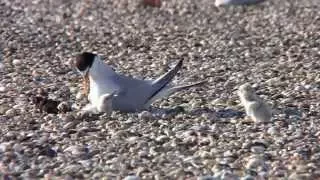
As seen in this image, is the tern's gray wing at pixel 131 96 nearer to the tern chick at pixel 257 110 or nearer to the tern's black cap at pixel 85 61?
the tern's black cap at pixel 85 61

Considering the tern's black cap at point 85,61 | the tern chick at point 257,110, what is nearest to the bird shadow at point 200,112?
the tern chick at point 257,110

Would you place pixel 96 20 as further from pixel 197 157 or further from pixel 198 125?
pixel 197 157

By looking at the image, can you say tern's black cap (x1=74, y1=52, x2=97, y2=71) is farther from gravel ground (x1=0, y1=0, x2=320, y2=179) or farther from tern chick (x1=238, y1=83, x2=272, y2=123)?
tern chick (x1=238, y1=83, x2=272, y2=123)

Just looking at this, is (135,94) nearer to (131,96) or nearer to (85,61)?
(131,96)

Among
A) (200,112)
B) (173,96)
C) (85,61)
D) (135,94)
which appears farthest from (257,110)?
(85,61)

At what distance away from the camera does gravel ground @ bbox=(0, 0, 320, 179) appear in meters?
4.98

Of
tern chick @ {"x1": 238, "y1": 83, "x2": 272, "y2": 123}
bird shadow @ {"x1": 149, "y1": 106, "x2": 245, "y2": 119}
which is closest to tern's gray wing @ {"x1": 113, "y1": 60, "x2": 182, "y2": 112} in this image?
bird shadow @ {"x1": 149, "y1": 106, "x2": 245, "y2": 119}

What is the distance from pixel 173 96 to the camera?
686 centimetres

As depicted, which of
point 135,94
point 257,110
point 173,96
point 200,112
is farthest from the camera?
point 173,96

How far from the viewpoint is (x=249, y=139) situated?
17.9 feet

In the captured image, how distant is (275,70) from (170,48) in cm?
191

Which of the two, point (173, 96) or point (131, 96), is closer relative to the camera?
point (131, 96)

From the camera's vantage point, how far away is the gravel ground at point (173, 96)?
16.4 ft

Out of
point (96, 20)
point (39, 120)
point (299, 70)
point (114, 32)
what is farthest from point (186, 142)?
point (96, 20)
